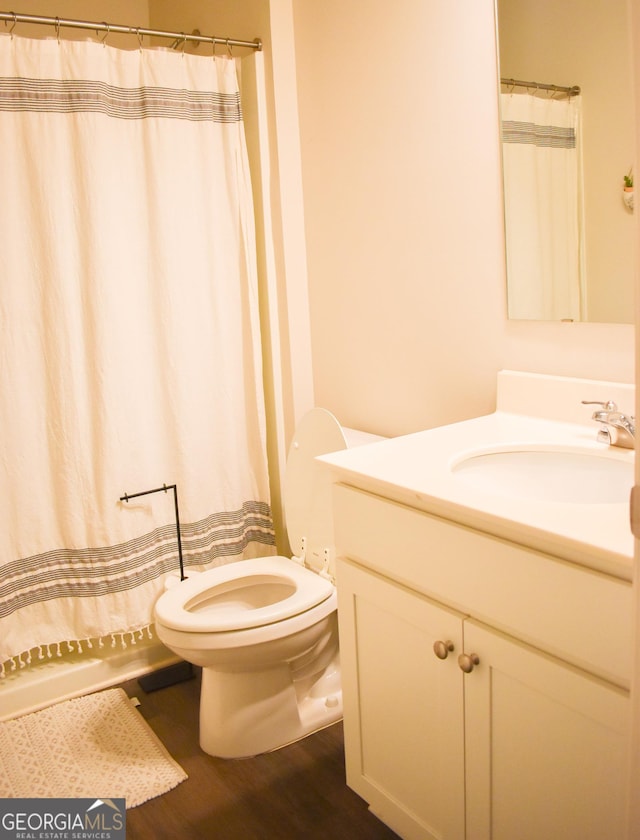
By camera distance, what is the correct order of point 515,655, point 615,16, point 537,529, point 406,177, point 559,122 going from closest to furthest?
point 537,529 → point 515,655 → point 615,16 → point 559,122 → point 406,177

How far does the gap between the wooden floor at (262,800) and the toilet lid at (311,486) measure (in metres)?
0.51

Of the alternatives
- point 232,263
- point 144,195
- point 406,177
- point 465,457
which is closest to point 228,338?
point 232,263

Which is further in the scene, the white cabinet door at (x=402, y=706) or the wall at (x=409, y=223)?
the wall at (x=409, y=223)

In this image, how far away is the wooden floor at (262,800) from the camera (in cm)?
175

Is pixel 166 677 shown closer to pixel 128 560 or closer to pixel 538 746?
pixel 128 560

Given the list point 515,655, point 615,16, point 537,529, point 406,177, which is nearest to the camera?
point 537,529

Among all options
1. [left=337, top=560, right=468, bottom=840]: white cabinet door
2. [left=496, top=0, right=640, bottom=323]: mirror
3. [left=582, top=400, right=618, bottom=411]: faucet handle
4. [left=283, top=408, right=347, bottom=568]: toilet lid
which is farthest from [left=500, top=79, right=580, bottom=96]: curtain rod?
[left=337, top=560, right=468, bottom=840]: white cabinet door

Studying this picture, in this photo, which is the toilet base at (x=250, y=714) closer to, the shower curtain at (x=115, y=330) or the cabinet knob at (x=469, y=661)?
the shower curtain at (x=115, y=330)

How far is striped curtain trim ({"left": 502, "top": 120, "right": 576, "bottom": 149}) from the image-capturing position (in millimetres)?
1631

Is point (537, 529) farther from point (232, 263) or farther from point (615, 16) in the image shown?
point (232, 263)

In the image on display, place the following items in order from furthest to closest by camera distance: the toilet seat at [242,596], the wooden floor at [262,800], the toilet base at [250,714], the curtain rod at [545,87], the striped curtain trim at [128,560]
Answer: the striped curtain trim at [128,560] → the toilet base at [250,714] → the toilet seat at [242,596] → the wooden floor at [262,800] → the curtain rod at [545,87]

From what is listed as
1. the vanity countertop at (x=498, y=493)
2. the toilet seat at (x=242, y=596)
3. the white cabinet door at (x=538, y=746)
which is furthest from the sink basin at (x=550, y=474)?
the toilet seat at (x=242, y=596)

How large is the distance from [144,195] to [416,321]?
2.86 feet

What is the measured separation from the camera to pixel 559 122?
164 cm
